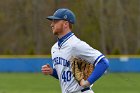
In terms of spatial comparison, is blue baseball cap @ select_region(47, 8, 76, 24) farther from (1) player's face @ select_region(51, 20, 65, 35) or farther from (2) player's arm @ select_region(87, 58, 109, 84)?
(2) player's arm @ select_region(87, 58, 109, 84)

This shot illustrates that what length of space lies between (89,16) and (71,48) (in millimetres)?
35852

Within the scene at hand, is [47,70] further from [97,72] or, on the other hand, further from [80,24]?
[80,24]

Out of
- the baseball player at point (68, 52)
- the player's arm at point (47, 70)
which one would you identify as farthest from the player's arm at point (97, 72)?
the player's arm at point (47, 70)

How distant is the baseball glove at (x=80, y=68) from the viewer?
5.80m

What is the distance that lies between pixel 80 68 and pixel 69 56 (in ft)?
0.59

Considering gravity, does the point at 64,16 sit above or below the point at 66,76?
above

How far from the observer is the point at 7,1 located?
144 feet

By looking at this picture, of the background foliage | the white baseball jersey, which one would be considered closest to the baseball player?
the white baseball jersey

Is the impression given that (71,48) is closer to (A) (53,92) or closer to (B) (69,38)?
(B) (69,38)

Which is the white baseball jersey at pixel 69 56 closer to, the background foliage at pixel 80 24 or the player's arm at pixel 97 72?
the player's arm at pixel 97 72

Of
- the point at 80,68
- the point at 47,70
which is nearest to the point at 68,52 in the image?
the point at 80,68

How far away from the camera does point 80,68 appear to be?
5.88 metres

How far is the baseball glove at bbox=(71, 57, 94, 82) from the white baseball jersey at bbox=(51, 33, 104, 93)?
0.06 m

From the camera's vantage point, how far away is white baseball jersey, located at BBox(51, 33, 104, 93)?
5.77 m
